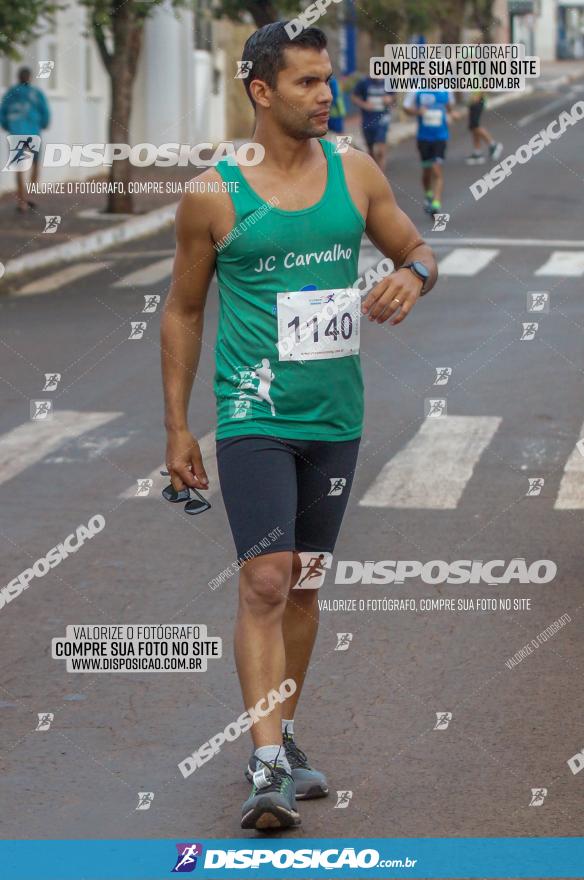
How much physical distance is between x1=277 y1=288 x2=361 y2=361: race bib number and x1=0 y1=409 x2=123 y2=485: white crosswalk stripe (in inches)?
199

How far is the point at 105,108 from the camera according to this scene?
31609mm

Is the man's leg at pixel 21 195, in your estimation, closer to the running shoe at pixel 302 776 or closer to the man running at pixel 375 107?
the man running at pixel 375 107

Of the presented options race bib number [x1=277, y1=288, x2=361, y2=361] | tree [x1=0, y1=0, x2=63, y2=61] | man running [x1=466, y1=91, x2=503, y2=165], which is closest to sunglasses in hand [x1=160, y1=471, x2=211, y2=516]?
race bib number [x1=277, y1=288, x2=361, y2=361]

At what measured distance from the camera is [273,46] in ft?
16.9

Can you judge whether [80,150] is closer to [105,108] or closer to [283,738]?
[105,108]

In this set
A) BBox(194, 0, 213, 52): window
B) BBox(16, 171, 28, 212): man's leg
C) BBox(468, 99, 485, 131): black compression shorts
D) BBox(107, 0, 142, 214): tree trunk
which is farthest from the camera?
BBox(194, 0, 213, 52): window

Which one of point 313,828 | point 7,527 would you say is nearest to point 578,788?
point 313,828

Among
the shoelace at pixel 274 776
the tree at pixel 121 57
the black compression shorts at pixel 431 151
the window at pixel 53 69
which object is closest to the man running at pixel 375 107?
the black compression shorts at pixel 431 151

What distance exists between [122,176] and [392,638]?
18.1m

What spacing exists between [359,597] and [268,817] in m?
2.71

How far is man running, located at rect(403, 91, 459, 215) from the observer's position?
22281mm

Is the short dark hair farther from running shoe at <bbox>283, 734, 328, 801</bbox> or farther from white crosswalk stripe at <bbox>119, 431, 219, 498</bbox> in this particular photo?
white crosswalk stripe at <bbox>119, 431, 219, 498</bbox>

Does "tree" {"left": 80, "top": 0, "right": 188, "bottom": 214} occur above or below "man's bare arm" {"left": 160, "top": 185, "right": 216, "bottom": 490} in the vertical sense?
above

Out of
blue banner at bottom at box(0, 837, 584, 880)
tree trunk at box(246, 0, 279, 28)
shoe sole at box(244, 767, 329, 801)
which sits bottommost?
blue banner at bottom at box(0, 837, 584, 880)
